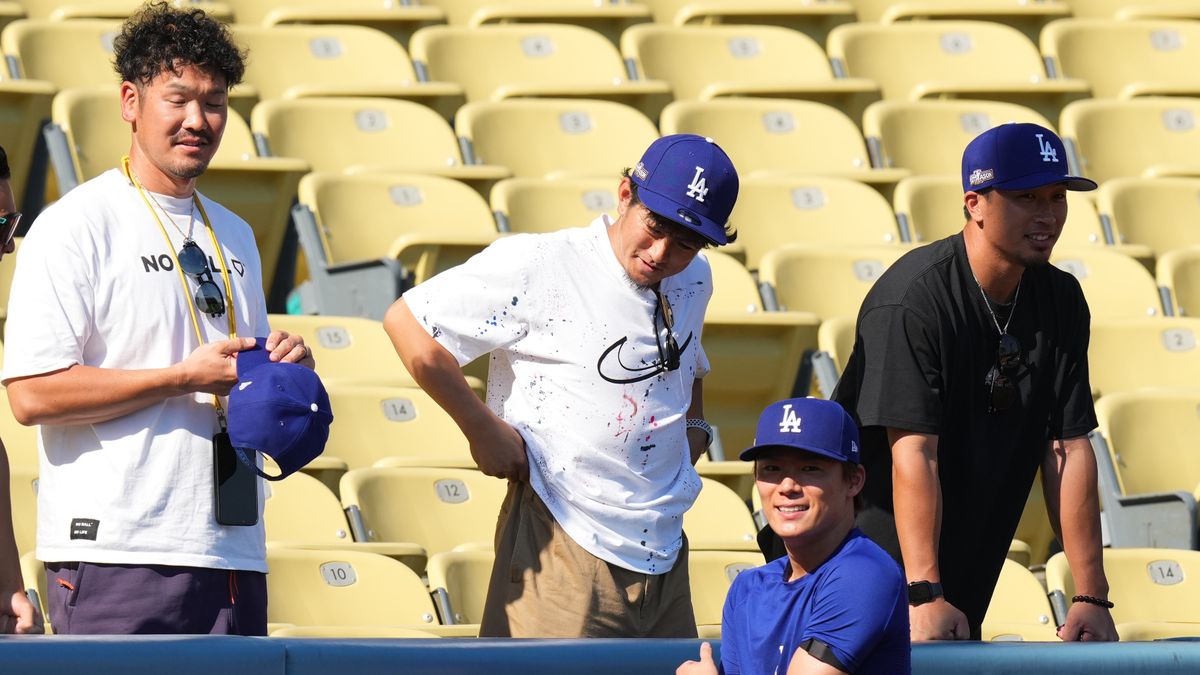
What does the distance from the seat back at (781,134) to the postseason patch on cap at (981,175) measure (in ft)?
9.93

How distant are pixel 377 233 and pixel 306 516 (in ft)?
5.17

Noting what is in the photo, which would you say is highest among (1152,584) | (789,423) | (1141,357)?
(789,423)

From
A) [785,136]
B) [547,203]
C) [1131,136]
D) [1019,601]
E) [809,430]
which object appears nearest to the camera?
[809,430]

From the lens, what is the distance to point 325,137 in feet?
19.9

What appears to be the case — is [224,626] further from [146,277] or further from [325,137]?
[325,137]

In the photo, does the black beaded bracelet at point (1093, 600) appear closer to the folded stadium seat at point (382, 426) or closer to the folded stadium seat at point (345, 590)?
the folded stadium seat at point (345, 590)

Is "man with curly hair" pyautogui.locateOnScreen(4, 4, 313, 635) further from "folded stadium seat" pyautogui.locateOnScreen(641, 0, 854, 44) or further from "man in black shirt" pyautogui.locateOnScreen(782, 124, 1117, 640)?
"folded stadium seat" pyautogui.locateOnScreen(641, 0, 854, 44)

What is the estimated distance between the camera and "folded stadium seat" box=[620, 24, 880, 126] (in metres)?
7.00

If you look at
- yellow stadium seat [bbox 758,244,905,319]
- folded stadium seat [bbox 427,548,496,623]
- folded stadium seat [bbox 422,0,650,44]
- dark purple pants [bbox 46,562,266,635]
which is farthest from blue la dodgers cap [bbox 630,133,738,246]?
folded stadium seat [bbox 422,0,650,44]

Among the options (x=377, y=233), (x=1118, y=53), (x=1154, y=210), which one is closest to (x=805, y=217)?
(x=1154, y=210)

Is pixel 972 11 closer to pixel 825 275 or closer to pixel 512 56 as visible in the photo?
pixel 512 56

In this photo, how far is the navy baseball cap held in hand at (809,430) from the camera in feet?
8.88

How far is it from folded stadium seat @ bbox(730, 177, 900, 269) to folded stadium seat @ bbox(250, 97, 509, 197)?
83cm

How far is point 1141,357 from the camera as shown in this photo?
18.0 feet
